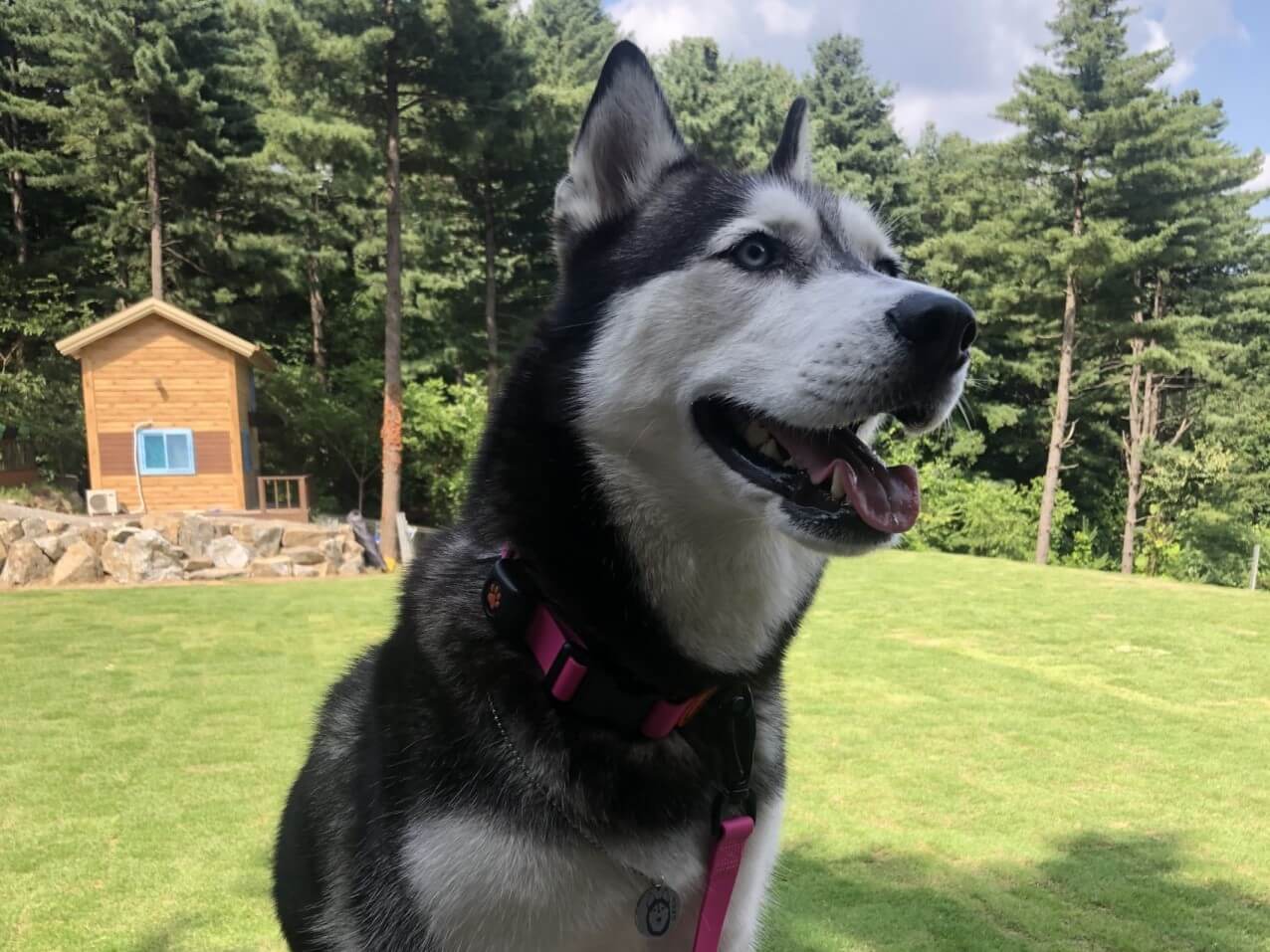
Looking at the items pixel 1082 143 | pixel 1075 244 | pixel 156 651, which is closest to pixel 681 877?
pixel 156 651

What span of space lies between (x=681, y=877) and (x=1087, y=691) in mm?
7230

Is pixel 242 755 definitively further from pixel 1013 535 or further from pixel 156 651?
pixel 1013 535

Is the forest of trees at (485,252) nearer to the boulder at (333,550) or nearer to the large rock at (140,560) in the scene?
the boulder at (333,550)

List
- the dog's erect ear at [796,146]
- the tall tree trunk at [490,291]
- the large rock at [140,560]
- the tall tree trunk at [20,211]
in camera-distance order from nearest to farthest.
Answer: the dog's erect ear at [796,146]
the large rock at [140,560]
the tall tree trunk at [490,291]
the tall tree trunk at [20,211]

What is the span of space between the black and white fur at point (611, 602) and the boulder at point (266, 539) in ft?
44.7

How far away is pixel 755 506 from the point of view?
1.53 metres

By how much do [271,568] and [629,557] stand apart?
13724 mm

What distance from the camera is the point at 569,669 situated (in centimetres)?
149

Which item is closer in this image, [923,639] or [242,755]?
[242,755]

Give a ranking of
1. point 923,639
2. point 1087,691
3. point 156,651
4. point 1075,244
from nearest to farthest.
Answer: point 1087,691 → point 156,651 → point 923,639 → point 1075,244

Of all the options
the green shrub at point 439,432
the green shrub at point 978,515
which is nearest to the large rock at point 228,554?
the green shrub at point 439,432

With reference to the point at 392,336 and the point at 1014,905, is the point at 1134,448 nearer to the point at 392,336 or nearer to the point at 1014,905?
the point at 392,336

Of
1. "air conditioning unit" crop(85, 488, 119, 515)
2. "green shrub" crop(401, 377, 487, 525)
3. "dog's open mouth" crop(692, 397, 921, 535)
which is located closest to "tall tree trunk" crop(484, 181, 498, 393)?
"green shrub" crop(401, 377, 487, 525)

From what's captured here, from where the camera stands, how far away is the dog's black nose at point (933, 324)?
1513 millimetres
